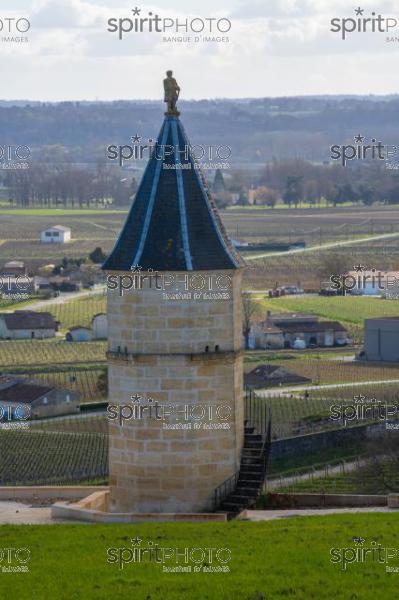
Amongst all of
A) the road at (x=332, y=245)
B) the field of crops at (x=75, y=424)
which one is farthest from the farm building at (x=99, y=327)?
the road at (x=332, y=245)

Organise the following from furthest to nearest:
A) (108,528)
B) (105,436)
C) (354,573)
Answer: (105,436), (108,528), (354,573)

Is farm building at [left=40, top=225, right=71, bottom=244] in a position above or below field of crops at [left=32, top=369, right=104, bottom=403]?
below

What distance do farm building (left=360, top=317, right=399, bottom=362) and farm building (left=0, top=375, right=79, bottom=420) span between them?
13953mm

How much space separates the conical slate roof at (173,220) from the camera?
55.2 ft

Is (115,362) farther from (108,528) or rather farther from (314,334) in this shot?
(314,334)

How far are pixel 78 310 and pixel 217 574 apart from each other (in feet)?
245

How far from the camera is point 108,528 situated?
16.1m

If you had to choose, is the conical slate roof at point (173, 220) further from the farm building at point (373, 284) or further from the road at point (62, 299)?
the road at point (62, 299)

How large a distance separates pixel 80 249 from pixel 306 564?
116 meters

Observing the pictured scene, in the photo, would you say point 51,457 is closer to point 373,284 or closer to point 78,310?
point 78,310

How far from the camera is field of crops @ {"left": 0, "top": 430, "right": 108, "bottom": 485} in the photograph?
43156mm

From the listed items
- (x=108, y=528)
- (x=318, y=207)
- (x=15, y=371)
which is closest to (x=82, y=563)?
(x=108, y=528)

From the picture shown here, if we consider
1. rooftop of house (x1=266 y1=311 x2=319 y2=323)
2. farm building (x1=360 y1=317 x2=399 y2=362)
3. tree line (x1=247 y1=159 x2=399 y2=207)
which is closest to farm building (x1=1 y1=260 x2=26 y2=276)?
rooftop of house (x1=266 y1=311 x2=319 y2=323)

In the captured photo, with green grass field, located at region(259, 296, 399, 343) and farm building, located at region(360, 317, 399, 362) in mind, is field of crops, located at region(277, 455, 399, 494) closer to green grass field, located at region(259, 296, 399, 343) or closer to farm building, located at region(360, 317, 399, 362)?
farm building, located at region(360, 317, 399, 362)
